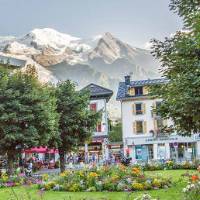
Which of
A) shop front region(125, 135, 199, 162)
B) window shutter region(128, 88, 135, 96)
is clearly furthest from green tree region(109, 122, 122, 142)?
window shutter region(128, 88, 135, 96)

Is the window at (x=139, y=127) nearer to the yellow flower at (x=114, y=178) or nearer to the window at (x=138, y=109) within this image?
the window at (x=138, y=109)

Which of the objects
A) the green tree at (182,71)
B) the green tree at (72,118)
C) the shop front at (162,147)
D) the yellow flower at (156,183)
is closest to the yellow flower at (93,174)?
the yellow flower at (156,183)

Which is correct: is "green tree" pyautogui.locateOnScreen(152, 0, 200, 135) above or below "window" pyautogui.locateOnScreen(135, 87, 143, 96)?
below

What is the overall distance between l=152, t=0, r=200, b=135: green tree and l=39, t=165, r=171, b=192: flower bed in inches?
107

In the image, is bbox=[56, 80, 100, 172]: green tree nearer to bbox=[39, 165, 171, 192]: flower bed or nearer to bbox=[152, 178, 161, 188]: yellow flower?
bbox=[39, 165, 171, 192]: flower bed

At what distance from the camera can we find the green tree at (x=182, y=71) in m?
14.8

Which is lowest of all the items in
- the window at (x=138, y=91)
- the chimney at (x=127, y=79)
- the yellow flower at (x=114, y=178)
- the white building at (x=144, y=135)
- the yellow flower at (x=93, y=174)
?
the yellow flower at (x=114, y=178)

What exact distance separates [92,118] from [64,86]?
3.53 meters

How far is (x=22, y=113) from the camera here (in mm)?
27641

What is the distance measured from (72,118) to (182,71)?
59.6 feet

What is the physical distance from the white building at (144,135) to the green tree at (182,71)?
4127 cm

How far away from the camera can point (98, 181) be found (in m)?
17.7

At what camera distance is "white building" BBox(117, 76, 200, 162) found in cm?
6000

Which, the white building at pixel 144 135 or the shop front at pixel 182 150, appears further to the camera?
the white building at pixel 144 135
